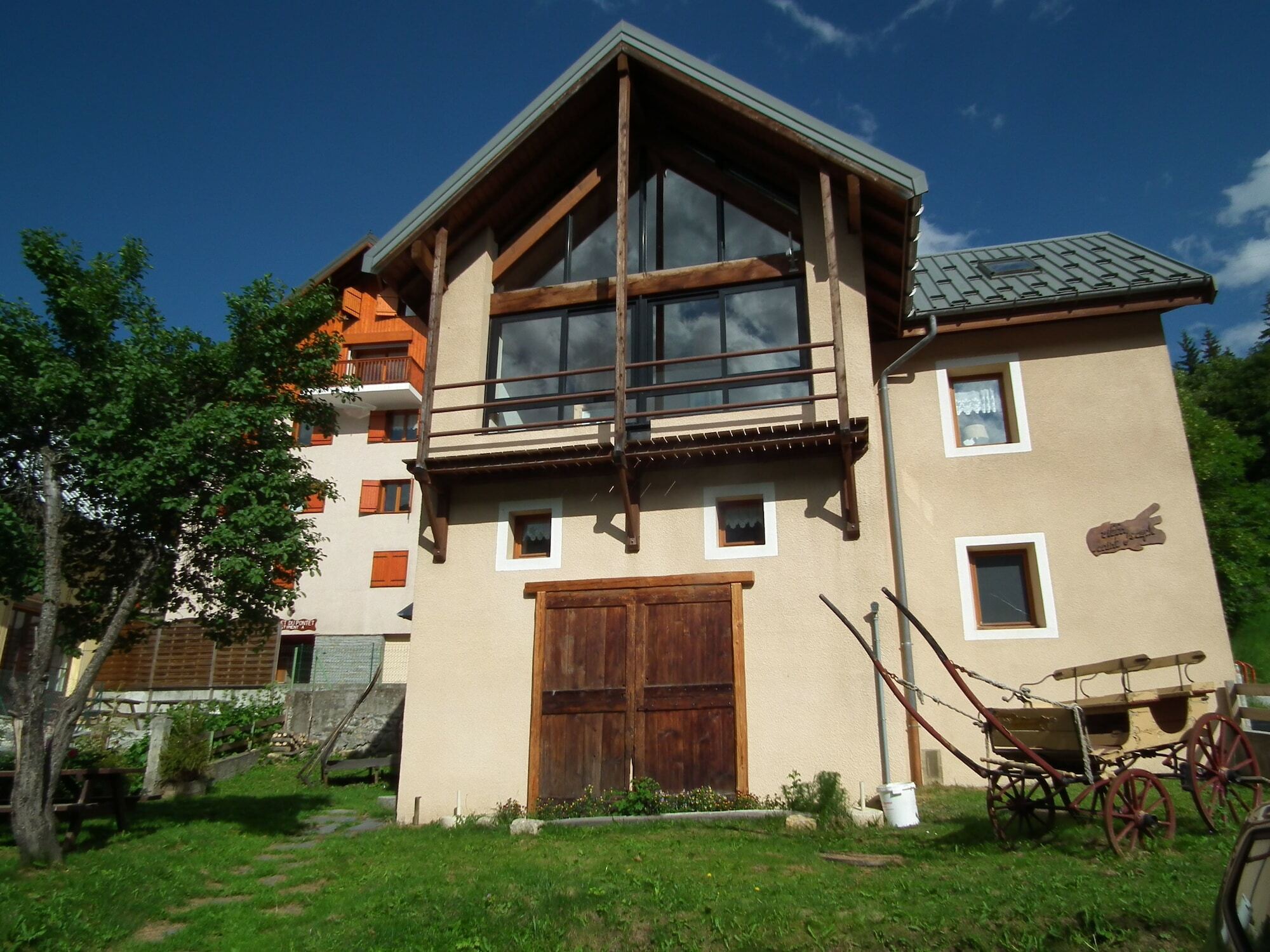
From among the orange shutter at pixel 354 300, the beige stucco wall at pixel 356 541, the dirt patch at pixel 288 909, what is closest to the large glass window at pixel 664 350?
the dirt patch at pixel 288 909

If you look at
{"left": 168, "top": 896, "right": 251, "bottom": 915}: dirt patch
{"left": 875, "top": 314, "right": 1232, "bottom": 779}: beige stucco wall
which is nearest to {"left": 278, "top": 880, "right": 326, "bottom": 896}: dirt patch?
{"left": 168, "top": 896, "right": 251, "bottom": 915}: dirt patch

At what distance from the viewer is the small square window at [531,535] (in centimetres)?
1273

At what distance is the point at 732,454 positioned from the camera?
11781 millimetres

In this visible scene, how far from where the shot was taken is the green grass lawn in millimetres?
5809

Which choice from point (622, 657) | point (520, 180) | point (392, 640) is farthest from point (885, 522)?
point (392, 640)

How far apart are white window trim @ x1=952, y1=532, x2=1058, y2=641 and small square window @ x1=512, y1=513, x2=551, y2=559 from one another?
19.9 feet

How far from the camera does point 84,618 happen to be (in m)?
10.3

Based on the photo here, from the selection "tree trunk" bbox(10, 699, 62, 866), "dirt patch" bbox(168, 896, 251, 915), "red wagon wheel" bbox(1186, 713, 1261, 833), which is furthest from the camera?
"tree trunk" bbox(10, 699, 62, 866)

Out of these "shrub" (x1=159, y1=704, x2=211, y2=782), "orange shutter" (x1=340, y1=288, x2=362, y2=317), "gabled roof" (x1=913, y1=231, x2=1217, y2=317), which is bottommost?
"shrub" (x1=159, y1=704, x2=211, y2=782)

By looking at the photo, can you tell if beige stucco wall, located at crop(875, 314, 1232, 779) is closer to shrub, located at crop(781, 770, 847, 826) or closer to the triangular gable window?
shrub, located at crop(781, 770, 847, 826)

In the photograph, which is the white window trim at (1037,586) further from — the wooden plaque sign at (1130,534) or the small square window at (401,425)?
the small square window at (401,425)

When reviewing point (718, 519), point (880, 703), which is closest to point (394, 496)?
point (718, 519)

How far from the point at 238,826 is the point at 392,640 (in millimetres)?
17642

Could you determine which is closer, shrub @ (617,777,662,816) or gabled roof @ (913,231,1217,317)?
shrub @ (617,777,662,816)
